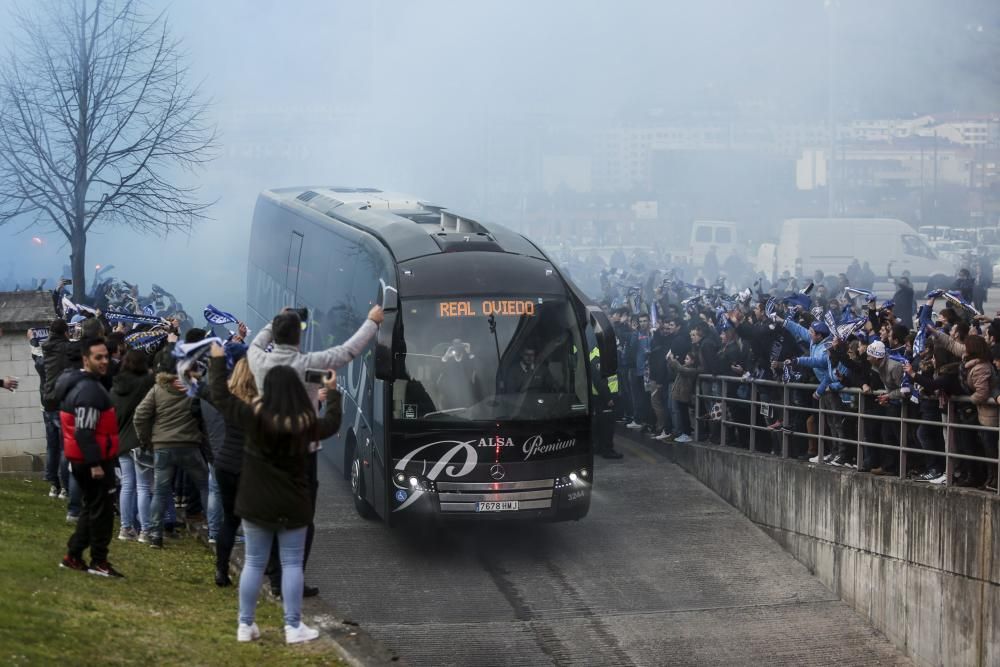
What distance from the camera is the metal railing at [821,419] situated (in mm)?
11578

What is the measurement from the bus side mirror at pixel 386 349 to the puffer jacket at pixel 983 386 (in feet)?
16.2

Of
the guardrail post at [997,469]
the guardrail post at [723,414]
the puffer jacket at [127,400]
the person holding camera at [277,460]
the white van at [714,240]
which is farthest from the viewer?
the white van at [714,240]

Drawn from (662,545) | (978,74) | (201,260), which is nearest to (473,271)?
(662,545)

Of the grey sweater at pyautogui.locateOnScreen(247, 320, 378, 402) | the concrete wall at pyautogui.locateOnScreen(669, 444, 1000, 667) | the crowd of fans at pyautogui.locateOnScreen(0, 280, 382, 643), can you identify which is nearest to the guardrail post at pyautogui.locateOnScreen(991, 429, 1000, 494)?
the concrete wall at pyautogui.locateOnScreen(669, 444, 1000, 667)

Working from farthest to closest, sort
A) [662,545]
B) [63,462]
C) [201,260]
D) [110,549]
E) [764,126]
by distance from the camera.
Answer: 1. [764,126]
2. [201,260]
3. [662,545]
4. [63,462]
5. [110,549]

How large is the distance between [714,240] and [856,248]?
788cm

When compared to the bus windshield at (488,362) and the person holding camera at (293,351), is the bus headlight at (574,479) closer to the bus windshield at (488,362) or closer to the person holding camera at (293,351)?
the bus windshield at (488,362)

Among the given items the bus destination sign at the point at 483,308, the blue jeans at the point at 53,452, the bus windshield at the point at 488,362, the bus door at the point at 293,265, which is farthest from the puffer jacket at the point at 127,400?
the bus door at the point at 293,265

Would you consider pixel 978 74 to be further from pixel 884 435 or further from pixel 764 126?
pixel 884 435

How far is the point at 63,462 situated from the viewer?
12.1m

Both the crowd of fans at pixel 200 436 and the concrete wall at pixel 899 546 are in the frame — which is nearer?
the crowd of fans at pixel 200 436

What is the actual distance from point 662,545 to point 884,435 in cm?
235

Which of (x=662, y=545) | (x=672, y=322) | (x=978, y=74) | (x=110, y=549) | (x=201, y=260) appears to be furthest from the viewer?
(x=978, y=74)

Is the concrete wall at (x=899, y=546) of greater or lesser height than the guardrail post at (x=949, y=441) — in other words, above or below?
below
